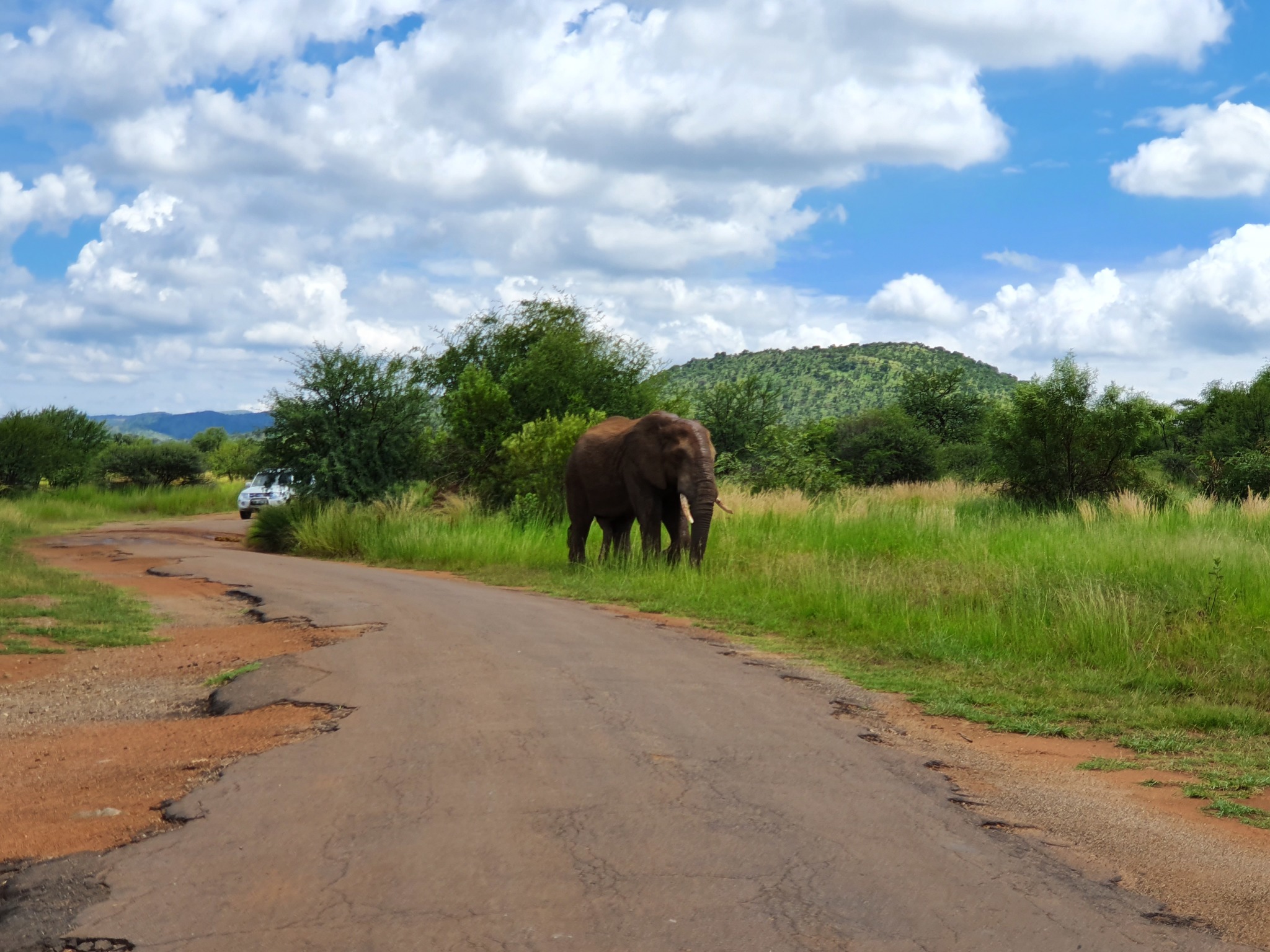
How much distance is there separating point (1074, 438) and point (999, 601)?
11.9 metres

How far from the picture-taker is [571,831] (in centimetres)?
438

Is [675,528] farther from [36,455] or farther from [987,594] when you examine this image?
[36,455]

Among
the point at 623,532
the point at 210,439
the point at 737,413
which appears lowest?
the point at 623,532

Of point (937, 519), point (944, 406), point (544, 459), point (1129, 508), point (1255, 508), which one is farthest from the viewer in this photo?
point (944, 406)

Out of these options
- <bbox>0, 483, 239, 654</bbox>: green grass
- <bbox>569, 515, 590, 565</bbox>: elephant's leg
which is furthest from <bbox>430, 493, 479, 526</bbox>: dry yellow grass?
<bbox>0, 483, 239, 654</bbox>: green grass

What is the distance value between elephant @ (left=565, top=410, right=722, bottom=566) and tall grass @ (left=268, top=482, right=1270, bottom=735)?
1.79ft

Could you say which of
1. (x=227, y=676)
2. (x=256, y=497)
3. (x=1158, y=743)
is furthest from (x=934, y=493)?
(x=256, y=497)

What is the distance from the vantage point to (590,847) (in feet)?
13.8

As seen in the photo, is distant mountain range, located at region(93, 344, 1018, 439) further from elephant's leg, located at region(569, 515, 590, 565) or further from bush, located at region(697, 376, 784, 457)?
elephant's leg, located at region(569, 515, 590, 565)

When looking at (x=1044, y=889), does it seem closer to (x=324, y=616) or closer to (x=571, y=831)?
(x=571, y=831)

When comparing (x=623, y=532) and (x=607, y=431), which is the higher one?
(x=607, y=431)

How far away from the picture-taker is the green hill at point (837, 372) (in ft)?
232

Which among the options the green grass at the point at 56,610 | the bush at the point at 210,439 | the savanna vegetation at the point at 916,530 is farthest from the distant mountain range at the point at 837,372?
the green grass at the point at 56,610

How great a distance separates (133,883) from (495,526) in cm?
1626
